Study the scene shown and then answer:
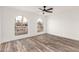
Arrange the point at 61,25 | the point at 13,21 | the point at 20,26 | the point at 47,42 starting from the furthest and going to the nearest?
the point at 47,42 → the point at 61,25 → the point at 13,21 → the point at 20,26

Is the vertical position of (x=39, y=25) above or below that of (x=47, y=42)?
above

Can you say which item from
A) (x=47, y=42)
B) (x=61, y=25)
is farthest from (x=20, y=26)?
(x=61, y=25)

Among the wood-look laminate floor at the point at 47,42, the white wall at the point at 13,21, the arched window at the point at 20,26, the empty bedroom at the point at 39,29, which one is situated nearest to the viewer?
the arched window at the point at 20,26

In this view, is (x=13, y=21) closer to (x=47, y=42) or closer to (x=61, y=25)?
(x=47, y=42)

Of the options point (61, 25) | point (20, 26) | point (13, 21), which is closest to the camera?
point (20, 26)

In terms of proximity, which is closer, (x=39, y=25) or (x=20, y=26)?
(x=20, y=26)

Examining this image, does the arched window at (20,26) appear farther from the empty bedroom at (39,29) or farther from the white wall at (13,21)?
the white wall at (13,21)

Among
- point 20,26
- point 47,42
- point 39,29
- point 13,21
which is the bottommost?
point 47,42

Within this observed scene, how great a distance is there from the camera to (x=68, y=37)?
300 centimetres

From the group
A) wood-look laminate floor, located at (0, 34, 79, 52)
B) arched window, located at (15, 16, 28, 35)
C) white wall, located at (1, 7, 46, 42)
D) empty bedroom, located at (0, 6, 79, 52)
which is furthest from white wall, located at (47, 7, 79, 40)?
arched window, located at (15, 16, 28, 35)

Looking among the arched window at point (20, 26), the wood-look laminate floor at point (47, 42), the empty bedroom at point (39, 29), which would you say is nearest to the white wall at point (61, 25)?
the empty bedroom at point (39, 29)
